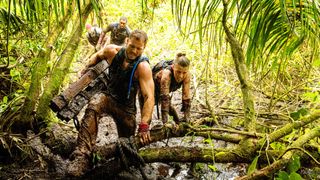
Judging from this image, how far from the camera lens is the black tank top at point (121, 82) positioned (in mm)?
3689

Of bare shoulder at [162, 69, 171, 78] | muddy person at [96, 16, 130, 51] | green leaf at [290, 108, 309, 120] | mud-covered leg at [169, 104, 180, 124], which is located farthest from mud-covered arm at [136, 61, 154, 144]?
muddy person at [96, 16, 130, 51]

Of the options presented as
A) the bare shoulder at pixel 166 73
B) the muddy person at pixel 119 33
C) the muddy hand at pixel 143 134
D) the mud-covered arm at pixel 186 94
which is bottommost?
the muddy hand at pixel 143 134

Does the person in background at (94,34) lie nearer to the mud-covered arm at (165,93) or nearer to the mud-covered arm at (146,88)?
the mud-covered arm at (165,93)

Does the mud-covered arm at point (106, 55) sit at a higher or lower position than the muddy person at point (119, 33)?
lower

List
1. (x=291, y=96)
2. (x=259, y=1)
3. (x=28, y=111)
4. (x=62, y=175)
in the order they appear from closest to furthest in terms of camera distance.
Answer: (x=259, y=1)
(x=62, y=175)
(x=28, y=111)
(x=291, y=96)

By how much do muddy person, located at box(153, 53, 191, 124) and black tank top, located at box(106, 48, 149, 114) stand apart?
383mm

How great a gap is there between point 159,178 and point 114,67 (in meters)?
1.42

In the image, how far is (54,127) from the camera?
4.34m

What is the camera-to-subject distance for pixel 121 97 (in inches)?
154

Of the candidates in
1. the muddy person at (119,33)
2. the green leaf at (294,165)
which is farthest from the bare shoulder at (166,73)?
the muddy person at (119,33)

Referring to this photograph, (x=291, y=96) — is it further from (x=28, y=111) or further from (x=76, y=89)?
(x=28, y=111)

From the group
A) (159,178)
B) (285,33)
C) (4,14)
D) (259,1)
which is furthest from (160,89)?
(259,1)

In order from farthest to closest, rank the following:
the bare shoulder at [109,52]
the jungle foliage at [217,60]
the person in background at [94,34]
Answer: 1. the person in background at [94,34]
2. the bare shoulder at [109,52]
3. the jungle foliage at [217,60]

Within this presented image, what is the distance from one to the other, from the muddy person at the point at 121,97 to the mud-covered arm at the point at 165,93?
0.35m
